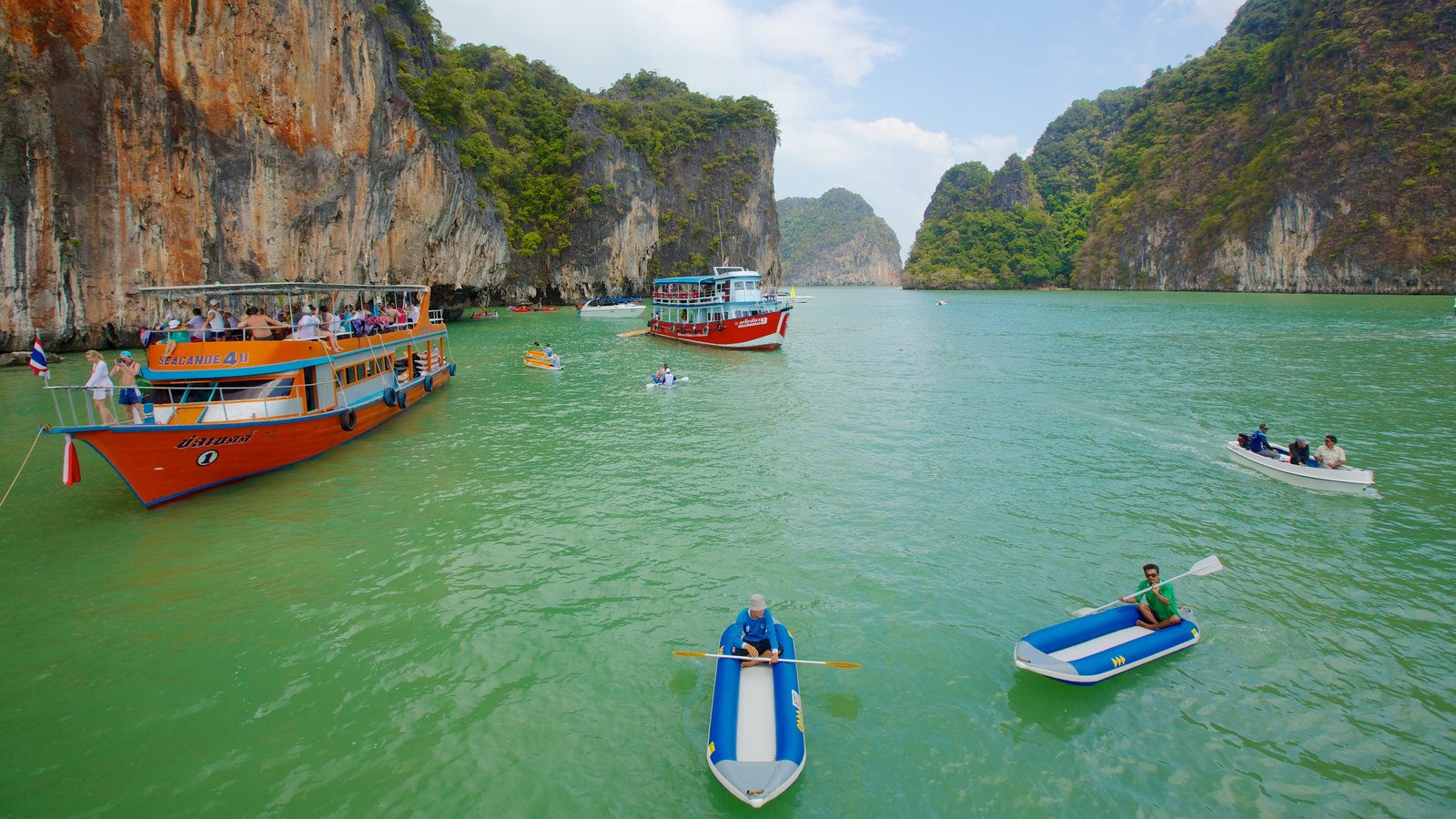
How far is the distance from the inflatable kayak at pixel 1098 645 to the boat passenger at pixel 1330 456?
26.1 feet

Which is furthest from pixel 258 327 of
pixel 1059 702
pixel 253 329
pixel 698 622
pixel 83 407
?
pixel 1059 702

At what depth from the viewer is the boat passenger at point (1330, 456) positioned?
12.4 meters

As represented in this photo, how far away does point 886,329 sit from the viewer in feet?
167

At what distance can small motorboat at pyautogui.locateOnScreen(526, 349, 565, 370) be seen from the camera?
27.9 meters

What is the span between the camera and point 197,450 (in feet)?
38.4

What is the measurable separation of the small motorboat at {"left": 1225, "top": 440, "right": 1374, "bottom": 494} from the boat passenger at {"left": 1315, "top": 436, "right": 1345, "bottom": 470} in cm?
10

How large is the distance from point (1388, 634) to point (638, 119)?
267 ft

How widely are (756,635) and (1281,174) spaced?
344 ft

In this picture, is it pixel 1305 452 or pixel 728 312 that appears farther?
pixel 728 312

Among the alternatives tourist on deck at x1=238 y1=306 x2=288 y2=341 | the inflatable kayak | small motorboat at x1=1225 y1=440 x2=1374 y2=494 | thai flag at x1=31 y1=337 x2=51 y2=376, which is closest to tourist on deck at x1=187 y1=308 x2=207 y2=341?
tourist on deck at x1=238 y1=306 x2=288 y2=341

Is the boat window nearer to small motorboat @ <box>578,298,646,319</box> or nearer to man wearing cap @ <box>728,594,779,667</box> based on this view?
man wearing cap @ <box>728,594,779,667</box>

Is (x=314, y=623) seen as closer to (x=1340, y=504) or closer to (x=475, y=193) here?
(x=1340, y=504)

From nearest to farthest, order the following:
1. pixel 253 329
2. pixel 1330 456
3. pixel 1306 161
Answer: pixel 1330 456 < pixel 253 329 < pixel 1306 161

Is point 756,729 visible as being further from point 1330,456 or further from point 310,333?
point 310,333
